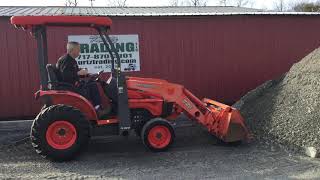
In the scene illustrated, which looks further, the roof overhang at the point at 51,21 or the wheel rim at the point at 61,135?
the wheel rim at the point at 61,135

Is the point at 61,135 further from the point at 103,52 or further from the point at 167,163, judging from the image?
the point at 103,52

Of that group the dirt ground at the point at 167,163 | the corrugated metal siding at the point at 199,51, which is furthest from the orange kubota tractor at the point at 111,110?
the corrugated metal siding at the point at 199,51

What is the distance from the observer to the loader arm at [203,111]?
824 centimetres

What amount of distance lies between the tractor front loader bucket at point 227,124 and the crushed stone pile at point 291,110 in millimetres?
680

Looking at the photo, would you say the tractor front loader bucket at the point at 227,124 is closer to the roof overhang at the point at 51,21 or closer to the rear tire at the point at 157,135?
the rear tire at the point at 157,135

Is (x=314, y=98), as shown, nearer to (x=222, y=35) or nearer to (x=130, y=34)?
(x=222, y=35)

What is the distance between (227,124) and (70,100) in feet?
8.99

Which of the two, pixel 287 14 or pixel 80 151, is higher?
pixel 287 14

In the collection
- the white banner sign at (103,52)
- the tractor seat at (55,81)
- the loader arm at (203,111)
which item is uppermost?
the white banner sign at (103,52)

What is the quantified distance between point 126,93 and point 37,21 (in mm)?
1850

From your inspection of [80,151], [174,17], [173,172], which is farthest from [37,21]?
[174,17]

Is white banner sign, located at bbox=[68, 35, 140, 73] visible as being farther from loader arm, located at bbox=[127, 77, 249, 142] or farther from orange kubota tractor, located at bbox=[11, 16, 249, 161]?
loader arm, located at bbox=[127, 77, 249, 142]

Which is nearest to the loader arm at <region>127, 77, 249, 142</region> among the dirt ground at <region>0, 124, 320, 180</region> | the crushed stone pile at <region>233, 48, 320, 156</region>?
the dirt ground at <region>0, 124, 320, 180</region>

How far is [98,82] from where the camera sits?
26.2 feet
